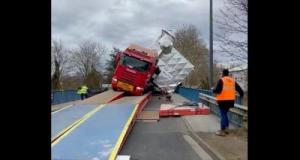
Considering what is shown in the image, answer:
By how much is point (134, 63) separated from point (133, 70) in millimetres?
438

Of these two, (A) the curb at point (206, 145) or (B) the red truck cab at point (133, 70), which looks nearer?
(A) the curb at point (206, 145)

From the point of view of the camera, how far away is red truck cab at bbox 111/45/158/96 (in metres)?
28.6

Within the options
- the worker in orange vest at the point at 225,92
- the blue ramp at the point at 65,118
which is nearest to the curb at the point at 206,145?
the worker in orange vest at the point at 225,92

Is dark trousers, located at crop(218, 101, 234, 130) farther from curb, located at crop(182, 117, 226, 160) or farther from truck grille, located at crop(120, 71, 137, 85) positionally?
truck grille, located at crop(120, 71, 137, 85)

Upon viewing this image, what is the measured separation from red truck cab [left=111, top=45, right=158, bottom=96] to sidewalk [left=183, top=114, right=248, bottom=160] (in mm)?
10837

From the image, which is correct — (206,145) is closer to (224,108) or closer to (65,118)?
(224,108)

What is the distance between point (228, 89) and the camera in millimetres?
12867

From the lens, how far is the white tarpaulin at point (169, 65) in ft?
112

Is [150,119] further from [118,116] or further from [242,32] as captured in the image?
[242,32]

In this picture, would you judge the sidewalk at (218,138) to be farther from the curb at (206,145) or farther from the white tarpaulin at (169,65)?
the white tarpaulin at (169,65)

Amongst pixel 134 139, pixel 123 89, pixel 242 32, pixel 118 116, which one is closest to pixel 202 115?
pixel 118 116

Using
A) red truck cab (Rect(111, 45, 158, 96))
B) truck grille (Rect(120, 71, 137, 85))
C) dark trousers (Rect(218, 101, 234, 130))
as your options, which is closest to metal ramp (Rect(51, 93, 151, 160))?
dark trousers (Rect(218, 101, 234, 130))

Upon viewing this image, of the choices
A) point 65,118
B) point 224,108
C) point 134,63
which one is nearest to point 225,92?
point 224,108
